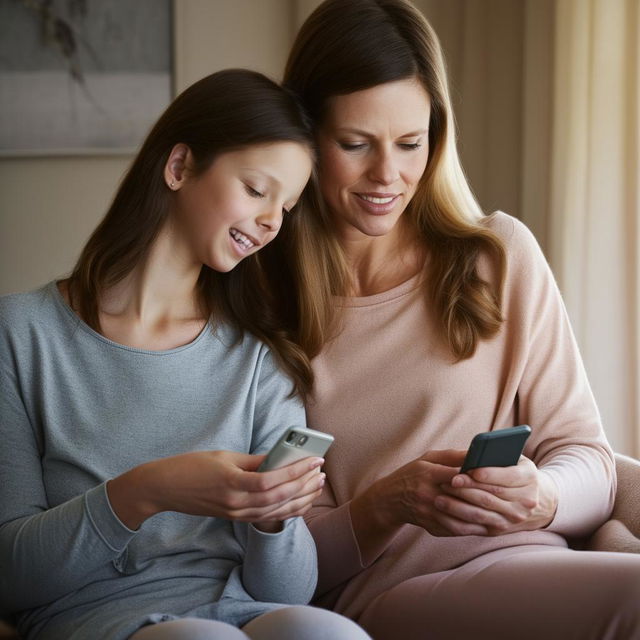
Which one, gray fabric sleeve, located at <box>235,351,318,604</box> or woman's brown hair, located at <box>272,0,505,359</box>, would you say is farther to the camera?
woman's brown hair, located at <box>272,0,505,359</box>

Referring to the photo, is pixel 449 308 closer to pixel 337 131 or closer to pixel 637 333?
pixel 337 131

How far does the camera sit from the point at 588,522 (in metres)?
1.68

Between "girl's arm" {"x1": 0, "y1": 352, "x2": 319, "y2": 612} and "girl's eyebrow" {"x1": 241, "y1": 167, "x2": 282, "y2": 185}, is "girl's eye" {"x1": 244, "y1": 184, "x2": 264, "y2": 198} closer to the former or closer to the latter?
"girl's eyebrow" {"x1": 241, "y1": 167, "x2": 282, "y2": 185}

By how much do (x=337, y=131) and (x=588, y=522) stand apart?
0.79 metres

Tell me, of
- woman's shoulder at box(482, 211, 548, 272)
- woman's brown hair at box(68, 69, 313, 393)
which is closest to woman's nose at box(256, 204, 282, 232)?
woman's brown hair at box(68, 69, 313, 393)

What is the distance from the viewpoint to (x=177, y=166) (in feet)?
5.61

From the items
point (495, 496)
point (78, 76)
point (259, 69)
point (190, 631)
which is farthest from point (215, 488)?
point (78, 76)

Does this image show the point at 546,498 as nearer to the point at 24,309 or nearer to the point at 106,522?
the point at 106,522

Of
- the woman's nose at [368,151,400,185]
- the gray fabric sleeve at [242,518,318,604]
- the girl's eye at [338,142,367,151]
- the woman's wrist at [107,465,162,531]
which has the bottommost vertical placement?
the gray fabric sleeve at [242,518,318,604]

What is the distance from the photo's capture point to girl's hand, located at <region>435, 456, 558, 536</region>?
4.75ft

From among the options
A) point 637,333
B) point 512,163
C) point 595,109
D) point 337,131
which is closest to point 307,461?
point 337,131

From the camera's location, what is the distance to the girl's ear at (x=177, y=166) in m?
1.70

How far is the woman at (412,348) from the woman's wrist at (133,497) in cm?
40

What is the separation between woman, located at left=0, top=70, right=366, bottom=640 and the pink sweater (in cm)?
11
